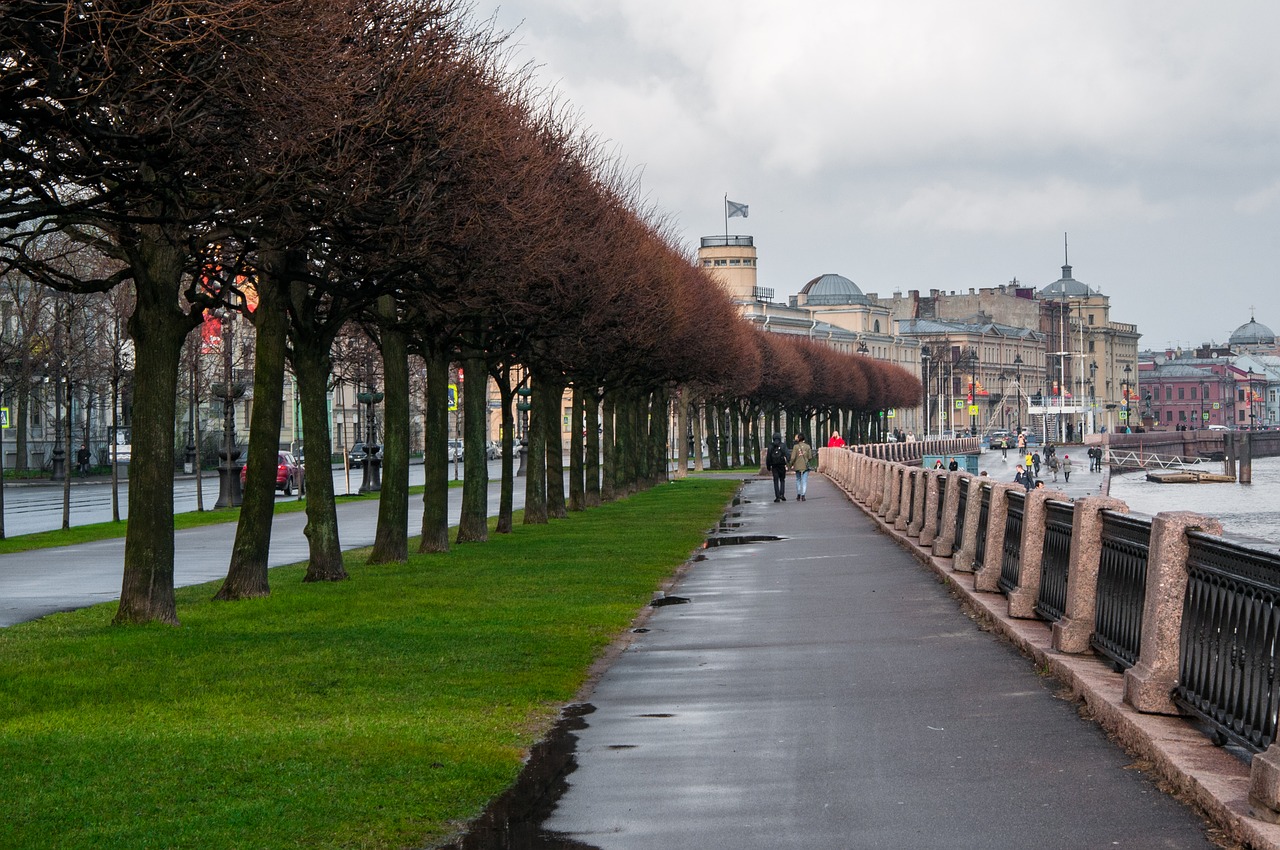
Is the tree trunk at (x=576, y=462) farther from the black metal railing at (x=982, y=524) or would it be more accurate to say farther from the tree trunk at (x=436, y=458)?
the black metal railing at (x=982, y=524)

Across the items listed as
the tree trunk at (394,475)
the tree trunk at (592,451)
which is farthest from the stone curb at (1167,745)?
the tree trunk at (592,451)

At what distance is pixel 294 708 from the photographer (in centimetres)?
1116

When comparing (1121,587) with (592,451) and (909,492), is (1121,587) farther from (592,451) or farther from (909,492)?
(592,451)

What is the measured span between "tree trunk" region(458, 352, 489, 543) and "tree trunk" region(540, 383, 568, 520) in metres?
6.95

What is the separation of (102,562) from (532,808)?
62.5 feet

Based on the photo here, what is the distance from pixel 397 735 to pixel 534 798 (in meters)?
1.71

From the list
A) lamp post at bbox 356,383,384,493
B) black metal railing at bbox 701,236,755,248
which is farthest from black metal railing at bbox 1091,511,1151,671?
black metal railing at bbox 701,236,755,248

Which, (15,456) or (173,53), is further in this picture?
(15,456)

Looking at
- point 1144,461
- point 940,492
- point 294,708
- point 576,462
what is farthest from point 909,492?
point 1144,461

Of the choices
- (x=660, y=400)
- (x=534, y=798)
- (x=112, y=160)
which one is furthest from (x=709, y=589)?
(x=660, y=400)

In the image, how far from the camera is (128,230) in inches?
629

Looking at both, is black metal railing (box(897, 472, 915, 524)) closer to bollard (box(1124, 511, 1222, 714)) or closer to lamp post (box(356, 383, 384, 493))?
bollard (box(1124, 511, 1222, 714))

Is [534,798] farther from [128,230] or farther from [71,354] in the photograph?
[71,354]

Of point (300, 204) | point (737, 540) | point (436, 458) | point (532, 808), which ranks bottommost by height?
point (737, 540)
